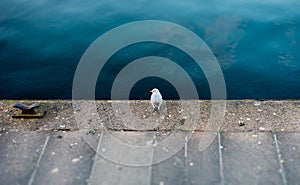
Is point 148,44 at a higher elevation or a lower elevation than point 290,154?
higher

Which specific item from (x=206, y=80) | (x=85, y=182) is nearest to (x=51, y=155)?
(x=85, y=182)

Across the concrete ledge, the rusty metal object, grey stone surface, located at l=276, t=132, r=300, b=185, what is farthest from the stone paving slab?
the rusty metal object

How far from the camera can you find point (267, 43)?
27.5 ft

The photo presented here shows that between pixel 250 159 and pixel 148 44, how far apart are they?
4214mm

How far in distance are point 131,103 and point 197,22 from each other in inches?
149

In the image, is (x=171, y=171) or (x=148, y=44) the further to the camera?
(x=148, y=44)

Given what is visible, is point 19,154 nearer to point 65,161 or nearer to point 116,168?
point 65,161

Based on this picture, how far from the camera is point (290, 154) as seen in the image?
503cm

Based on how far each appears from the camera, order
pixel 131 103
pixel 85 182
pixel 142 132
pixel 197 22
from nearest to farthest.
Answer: pixel 85 182 < pixel 142 132 < pixel 131 103 < pixel 197 22

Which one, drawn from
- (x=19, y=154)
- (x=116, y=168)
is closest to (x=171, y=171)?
(x=116, y=168)

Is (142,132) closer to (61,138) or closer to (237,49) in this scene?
(61,138)

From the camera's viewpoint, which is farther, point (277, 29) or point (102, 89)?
point (277, 29)

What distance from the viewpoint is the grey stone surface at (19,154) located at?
488cm

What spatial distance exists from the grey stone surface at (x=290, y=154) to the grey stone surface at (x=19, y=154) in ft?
10.9
